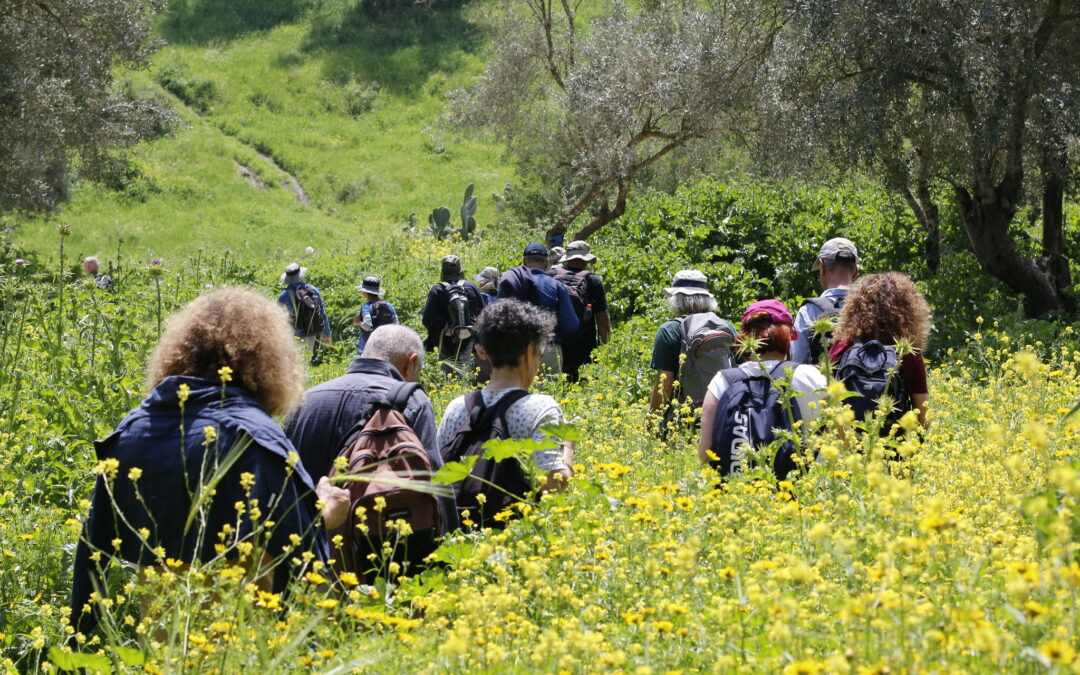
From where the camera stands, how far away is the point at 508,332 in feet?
14.1

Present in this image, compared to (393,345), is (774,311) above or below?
above

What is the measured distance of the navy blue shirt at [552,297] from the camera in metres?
8.87

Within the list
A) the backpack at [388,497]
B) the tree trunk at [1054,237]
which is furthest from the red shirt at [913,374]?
the tree trunk at [1054,237]

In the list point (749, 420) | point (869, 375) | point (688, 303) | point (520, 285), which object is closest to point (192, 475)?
point (749, 420)

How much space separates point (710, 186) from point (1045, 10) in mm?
6146

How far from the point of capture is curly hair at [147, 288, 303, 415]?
3236 mm

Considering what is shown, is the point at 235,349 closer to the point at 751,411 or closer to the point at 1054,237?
the point at 751,411

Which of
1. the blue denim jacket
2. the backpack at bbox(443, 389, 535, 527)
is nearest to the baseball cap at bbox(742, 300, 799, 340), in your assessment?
the backpack at bbox(443, 389, 535, 527)

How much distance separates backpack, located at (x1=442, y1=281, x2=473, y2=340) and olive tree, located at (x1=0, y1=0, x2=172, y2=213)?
1079cm

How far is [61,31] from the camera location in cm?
1811

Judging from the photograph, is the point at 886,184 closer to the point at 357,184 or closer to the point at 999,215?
the point at 999,215

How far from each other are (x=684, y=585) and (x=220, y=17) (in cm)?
4789

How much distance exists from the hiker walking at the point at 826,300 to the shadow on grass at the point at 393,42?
117ft

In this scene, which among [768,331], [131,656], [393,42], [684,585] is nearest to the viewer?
[131,656]
